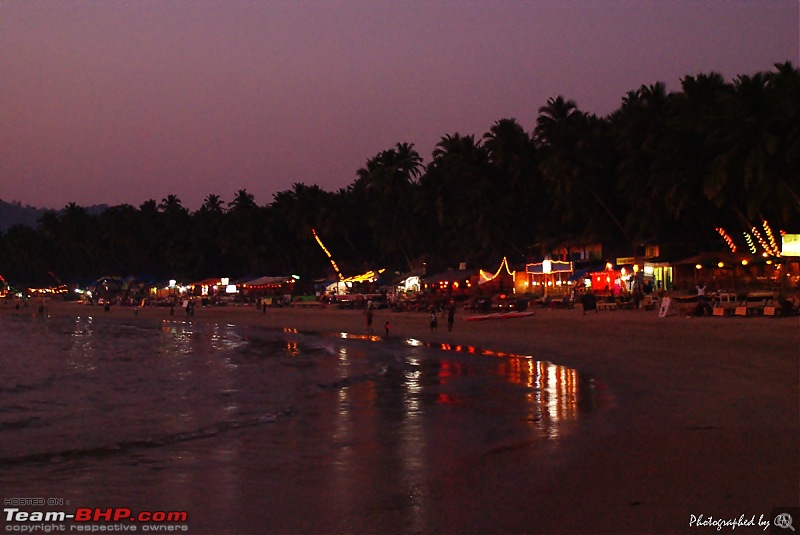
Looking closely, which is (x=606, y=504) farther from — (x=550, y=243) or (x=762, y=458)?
(x=550, y=243)

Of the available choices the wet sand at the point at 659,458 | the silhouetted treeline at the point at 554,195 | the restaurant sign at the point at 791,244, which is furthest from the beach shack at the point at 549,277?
the wet sand at the point at 659,458

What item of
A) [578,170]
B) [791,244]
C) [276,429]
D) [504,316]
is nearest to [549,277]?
[578,170]

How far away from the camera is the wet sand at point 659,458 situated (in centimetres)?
881

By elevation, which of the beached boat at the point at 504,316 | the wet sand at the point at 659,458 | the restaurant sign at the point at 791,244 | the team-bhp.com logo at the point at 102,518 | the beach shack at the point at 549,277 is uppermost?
the restaurant sign at the point at 791,244

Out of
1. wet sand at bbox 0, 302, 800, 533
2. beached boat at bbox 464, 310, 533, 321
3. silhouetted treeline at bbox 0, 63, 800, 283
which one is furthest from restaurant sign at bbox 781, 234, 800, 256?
wet sand at bbox 0, 302, 800, 533

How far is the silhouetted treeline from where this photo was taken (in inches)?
1902

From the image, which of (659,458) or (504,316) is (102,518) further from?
(504,316)

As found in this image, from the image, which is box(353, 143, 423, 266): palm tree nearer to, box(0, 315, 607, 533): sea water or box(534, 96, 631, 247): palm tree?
box(534, 96, 631, 247): palm tree

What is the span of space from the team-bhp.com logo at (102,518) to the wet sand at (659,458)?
3.42ft

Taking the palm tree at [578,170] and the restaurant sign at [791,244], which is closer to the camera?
the restaurant sign at [791,244]

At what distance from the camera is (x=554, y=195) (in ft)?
214

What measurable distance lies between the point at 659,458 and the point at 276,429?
6.98 meters

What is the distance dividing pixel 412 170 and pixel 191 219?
55.7 m

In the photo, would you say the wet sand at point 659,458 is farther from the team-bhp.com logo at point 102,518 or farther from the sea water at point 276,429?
the team-bhp.com logo at point 102,518
